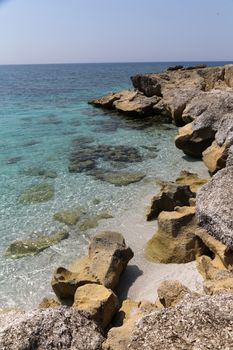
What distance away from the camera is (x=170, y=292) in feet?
20.2

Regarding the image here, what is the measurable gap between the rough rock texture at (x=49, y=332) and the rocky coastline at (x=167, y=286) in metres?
0.01

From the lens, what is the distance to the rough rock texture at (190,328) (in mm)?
3820

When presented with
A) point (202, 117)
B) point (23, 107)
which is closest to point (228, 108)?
point (202, 117)

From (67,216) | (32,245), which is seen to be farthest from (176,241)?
(67,216)

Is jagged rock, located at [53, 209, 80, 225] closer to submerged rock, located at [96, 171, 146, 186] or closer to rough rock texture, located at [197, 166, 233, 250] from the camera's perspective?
submerged rock, located at [96, 171, 146, 186]

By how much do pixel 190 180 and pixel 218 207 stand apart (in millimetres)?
6702

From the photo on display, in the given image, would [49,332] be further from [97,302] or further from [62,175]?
[62,175]

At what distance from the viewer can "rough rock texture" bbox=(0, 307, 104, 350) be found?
14.5 feet

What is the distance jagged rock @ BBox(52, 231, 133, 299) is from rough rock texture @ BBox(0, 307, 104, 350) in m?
3.27

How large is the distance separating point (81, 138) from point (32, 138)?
3196 mm

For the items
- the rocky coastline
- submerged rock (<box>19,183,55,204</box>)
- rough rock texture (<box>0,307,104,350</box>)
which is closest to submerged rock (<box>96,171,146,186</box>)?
the rocky coastline

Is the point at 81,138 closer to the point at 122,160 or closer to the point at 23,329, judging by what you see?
the point at 122,160

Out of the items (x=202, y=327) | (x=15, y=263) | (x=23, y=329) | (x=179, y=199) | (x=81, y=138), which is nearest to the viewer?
(x=202, y=327)

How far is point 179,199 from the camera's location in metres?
11.7
